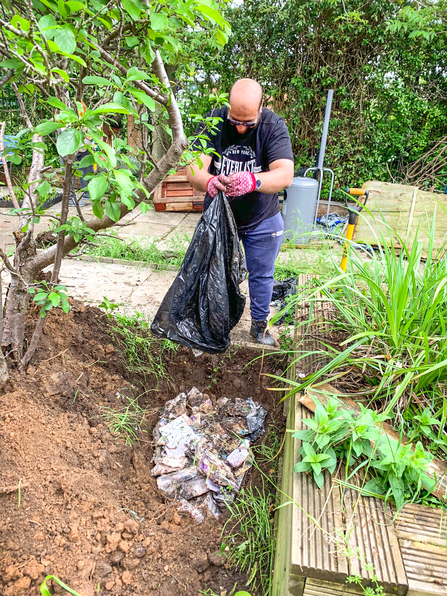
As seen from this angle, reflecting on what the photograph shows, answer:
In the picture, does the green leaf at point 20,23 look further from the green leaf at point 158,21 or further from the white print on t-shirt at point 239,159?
the white print on t-shirt at point 239,159

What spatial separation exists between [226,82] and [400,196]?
3.86 meters

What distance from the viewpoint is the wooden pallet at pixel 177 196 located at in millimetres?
6645

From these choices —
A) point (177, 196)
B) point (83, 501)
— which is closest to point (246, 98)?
point (83, 501)

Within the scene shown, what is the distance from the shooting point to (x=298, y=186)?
18.3 feet

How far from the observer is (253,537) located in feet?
5.94

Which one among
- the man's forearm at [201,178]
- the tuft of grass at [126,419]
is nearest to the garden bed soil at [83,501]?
the tuft of grass at [126,419]

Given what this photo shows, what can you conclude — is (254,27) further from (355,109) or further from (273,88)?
(355,109)

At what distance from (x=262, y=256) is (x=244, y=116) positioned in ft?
3.07

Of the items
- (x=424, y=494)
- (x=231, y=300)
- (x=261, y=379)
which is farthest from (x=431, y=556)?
(x=231, y=300)

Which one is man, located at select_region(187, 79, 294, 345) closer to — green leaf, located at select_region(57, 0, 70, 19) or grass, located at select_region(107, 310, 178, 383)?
grass, located at select_region(107, 310, 178, 383)

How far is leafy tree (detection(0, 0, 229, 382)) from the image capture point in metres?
1.22

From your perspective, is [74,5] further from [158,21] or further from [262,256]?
[262,256]

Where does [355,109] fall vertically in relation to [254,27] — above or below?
below

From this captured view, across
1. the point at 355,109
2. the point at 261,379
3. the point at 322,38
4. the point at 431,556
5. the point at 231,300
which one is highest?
the point at 322,38
